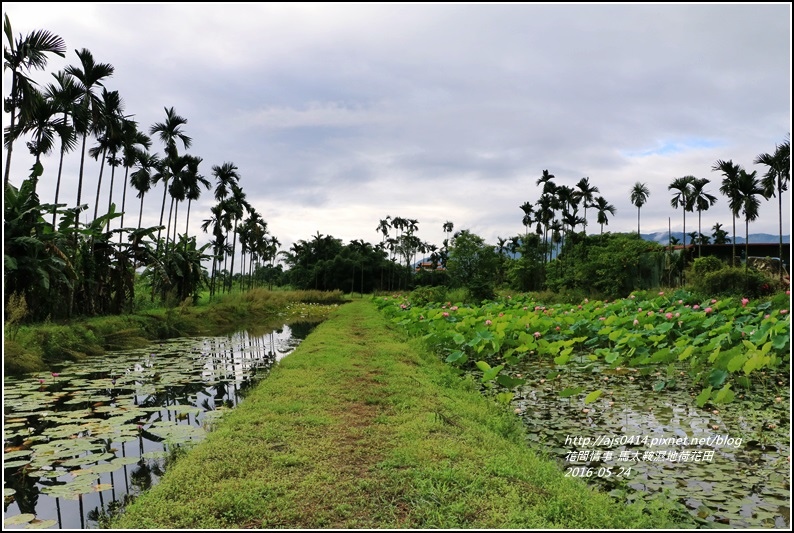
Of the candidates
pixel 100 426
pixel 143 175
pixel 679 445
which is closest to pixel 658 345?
pixel 679 445

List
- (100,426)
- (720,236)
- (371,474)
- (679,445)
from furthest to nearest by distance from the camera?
1. (720,236)
2. (100,426)
3. (679,445)
4. (371,474)

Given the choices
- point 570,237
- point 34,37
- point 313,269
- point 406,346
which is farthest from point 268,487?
point 313,269

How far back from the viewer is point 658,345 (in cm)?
741

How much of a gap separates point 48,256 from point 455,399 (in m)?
11.7

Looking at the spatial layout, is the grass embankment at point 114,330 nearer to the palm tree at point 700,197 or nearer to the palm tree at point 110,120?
the palm tree at point 110,120

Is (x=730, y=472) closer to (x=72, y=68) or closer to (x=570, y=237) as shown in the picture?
(x=72, y=68)

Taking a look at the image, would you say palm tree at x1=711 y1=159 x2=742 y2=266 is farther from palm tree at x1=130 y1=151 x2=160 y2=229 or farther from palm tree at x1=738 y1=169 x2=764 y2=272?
palm tree at x1=130 y1=151 x2=160 y2=229

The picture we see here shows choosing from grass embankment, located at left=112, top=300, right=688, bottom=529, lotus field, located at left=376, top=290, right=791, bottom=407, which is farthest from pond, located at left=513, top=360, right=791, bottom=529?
grass embankment, located at left=112, top=300, right=688, bottom=529

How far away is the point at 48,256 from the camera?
12.4m

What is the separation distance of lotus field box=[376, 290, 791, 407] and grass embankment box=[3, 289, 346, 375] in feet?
26.4

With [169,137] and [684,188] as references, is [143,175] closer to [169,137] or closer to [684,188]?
[169,137]

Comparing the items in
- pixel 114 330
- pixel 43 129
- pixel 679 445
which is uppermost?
pixel 43 129

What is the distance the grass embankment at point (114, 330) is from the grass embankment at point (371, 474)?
5.77 meters

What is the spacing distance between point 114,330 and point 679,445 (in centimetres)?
1443
